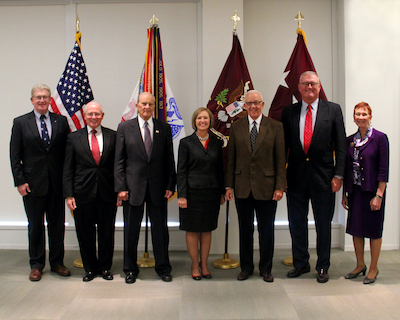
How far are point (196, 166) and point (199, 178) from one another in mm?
110

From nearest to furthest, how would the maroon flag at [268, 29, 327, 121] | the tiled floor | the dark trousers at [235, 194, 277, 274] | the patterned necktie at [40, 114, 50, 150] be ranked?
the tiled floor
the dark trousers at [235, 194, 277, 274]
the patterned necktie at [40, 114, 50, 150]
the maroon flag at [268, 29, 327, 121]

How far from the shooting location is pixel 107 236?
330cm

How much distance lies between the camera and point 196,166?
3.18 metres

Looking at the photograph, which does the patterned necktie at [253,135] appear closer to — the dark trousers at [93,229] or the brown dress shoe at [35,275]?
the dark trousers at [93,229]

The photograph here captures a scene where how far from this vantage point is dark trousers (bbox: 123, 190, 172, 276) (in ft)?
10.7

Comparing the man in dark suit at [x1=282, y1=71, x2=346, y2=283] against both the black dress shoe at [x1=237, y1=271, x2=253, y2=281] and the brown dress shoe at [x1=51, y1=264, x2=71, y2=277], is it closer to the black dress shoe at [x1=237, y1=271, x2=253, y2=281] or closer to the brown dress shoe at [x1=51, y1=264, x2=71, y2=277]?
the black dress shoe at [x1=237, y1=271, x2=253, y2=281]

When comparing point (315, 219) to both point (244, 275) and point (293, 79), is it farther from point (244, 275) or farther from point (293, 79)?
point (293, 79)

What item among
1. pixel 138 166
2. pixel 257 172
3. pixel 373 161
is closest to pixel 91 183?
pixel 138 166

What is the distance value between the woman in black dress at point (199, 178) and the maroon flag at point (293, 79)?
3.35 feet

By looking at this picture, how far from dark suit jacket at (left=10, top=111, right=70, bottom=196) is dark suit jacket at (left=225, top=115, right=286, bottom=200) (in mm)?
1639

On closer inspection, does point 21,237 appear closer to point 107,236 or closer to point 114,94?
point 107,236

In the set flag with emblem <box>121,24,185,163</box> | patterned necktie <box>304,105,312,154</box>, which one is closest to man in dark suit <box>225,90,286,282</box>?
patterned necktie <box>304,105,312,154</box>

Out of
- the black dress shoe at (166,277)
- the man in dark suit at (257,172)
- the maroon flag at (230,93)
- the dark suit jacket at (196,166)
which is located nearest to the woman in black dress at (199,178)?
the dark suit jacket at (196,166)

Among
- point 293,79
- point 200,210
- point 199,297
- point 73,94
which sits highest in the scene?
point 293,79
